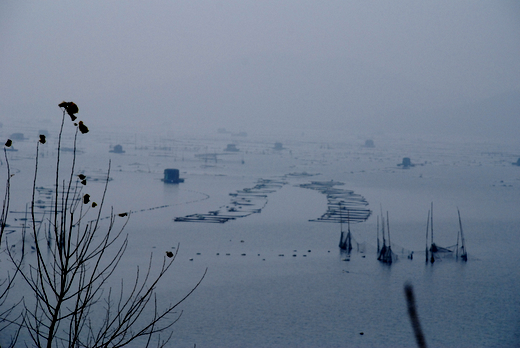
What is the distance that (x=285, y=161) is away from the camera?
3005cm

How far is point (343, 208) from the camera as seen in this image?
1518 centimetres

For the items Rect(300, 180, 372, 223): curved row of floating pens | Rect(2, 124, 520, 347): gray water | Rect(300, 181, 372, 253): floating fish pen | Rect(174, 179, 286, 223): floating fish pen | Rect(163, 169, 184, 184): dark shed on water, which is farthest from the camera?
Rect(163, 169, 184, 184): dark shed on water

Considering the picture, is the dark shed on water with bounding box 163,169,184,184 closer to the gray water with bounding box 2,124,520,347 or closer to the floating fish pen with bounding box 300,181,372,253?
the gray water with bounding box 2,124,520,347

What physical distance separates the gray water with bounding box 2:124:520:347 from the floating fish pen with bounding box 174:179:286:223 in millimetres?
273

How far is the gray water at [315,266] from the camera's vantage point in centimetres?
676

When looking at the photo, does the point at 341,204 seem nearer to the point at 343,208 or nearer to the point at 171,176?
the point at 343,208

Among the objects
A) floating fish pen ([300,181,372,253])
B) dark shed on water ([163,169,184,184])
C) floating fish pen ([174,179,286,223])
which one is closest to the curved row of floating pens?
floating fish pen ([300,181,372,253])

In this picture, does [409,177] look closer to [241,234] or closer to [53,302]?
[241,234]

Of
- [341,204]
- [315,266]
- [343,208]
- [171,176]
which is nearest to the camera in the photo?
[315,266]

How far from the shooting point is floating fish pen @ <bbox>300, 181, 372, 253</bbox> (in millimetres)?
11168

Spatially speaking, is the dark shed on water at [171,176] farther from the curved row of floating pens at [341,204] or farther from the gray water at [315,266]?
the curved row of floating pens at [341,204]

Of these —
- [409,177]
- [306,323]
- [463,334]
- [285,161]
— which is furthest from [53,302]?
[285,161]

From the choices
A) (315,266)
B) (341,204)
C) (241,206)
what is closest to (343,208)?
(341,204)

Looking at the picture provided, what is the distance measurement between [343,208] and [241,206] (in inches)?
108
